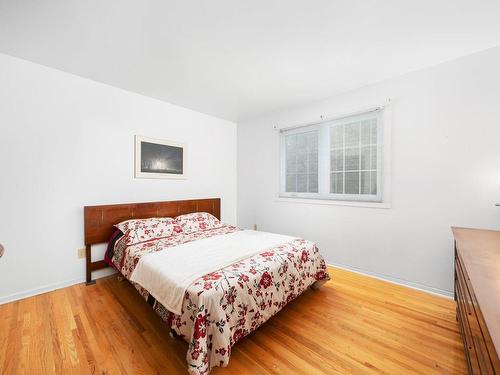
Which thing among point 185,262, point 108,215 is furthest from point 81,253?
point 185,262

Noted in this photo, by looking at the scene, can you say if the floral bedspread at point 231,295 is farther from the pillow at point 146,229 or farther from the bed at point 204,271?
the pillow at point 146,229

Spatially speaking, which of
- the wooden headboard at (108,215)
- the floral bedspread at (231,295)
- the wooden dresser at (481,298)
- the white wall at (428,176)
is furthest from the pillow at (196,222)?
the wooden dresser at (481,298)

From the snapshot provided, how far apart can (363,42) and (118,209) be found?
3.13m

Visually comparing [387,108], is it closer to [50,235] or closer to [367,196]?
[367,196]

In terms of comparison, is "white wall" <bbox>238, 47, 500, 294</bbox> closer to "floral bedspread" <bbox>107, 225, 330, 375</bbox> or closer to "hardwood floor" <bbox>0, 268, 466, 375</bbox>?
"hardwood floor" <bbox>0, 268, 466, 375</bbox>

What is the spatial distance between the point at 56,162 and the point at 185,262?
1.85 m

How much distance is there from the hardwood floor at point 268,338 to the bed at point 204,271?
0.55ft

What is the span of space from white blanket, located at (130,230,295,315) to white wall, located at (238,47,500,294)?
42.0 inches

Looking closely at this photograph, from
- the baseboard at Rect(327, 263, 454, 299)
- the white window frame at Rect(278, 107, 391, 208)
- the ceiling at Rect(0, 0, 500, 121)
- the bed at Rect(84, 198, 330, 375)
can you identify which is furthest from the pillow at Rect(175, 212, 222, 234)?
the baseboard at Rect(327, 263, 454, 299)

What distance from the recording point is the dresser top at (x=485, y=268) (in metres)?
0.70

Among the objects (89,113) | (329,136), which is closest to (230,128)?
(329,136)

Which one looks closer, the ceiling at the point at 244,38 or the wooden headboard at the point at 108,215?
the ceiling at the point at 244,38

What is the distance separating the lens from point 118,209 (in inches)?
108

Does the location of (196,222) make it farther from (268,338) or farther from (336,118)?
(336,118)
